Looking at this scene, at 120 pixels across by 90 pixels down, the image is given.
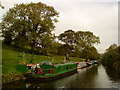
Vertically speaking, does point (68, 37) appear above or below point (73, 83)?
above

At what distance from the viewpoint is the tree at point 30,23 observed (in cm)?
3747

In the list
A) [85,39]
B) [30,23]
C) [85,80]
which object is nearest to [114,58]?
A: [85,39]

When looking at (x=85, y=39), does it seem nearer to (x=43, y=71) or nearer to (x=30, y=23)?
(x=30, y=23)

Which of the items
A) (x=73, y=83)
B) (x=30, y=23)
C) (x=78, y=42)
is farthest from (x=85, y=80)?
(x=78, y=42)

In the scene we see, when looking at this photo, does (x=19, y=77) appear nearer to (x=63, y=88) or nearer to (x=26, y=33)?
(x=63, y=88)

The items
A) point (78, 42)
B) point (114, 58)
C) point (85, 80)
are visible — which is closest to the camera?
point (85, 80)

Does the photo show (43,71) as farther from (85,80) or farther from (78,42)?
(78,42)

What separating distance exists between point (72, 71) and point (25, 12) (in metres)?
19.3

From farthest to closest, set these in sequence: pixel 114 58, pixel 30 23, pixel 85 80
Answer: pixel 114 58 → pixel 30 23 → pixel 85 80

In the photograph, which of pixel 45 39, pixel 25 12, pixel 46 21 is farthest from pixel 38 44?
pixel 25 12

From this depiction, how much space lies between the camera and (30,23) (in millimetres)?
38469

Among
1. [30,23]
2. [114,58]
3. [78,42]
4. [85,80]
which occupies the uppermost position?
[30,23]

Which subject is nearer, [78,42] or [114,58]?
[114,58]

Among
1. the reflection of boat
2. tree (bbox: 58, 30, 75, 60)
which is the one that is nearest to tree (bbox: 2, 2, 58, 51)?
the reflection of boat
